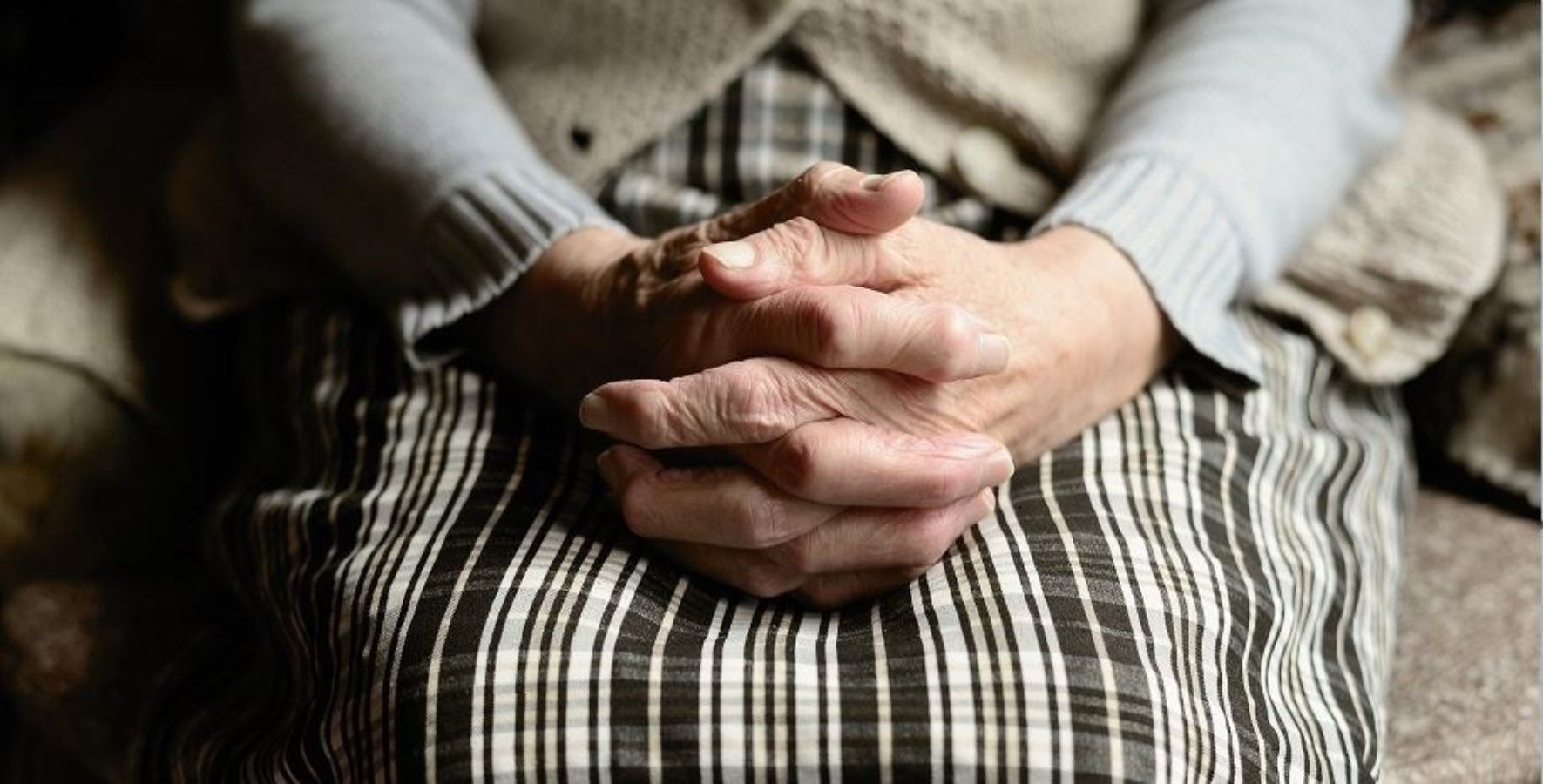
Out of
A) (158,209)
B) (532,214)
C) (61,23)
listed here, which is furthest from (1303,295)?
(61,23)

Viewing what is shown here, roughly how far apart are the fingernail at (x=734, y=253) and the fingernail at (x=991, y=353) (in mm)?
106

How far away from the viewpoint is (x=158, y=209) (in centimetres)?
100

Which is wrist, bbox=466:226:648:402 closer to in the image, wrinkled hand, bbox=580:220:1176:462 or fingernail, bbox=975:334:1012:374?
wrinkled hand, bbox=580:220:1176:462

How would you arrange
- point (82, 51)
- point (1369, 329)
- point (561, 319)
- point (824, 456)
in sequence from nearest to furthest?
point (824, 456) → point (561, 319) → point (1369, 329) → point (82, 51)

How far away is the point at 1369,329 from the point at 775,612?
0.46 meters

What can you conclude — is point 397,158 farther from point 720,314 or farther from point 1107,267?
point 1107,267

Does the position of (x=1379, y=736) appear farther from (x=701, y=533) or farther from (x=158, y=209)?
(x=158, y=209)

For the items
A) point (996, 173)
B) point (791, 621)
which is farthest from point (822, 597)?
point (996, 173)

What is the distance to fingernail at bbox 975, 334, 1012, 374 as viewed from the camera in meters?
0.57

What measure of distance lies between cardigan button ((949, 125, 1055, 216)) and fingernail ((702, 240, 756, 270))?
10.9 inches

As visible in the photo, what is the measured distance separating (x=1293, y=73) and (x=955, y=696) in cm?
51

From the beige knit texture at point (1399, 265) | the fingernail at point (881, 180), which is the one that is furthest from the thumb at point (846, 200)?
the beige knit texture at point (1399, 265)

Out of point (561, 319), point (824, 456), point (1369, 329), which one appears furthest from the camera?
point (1369, 329)

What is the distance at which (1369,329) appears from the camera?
2.70ft
